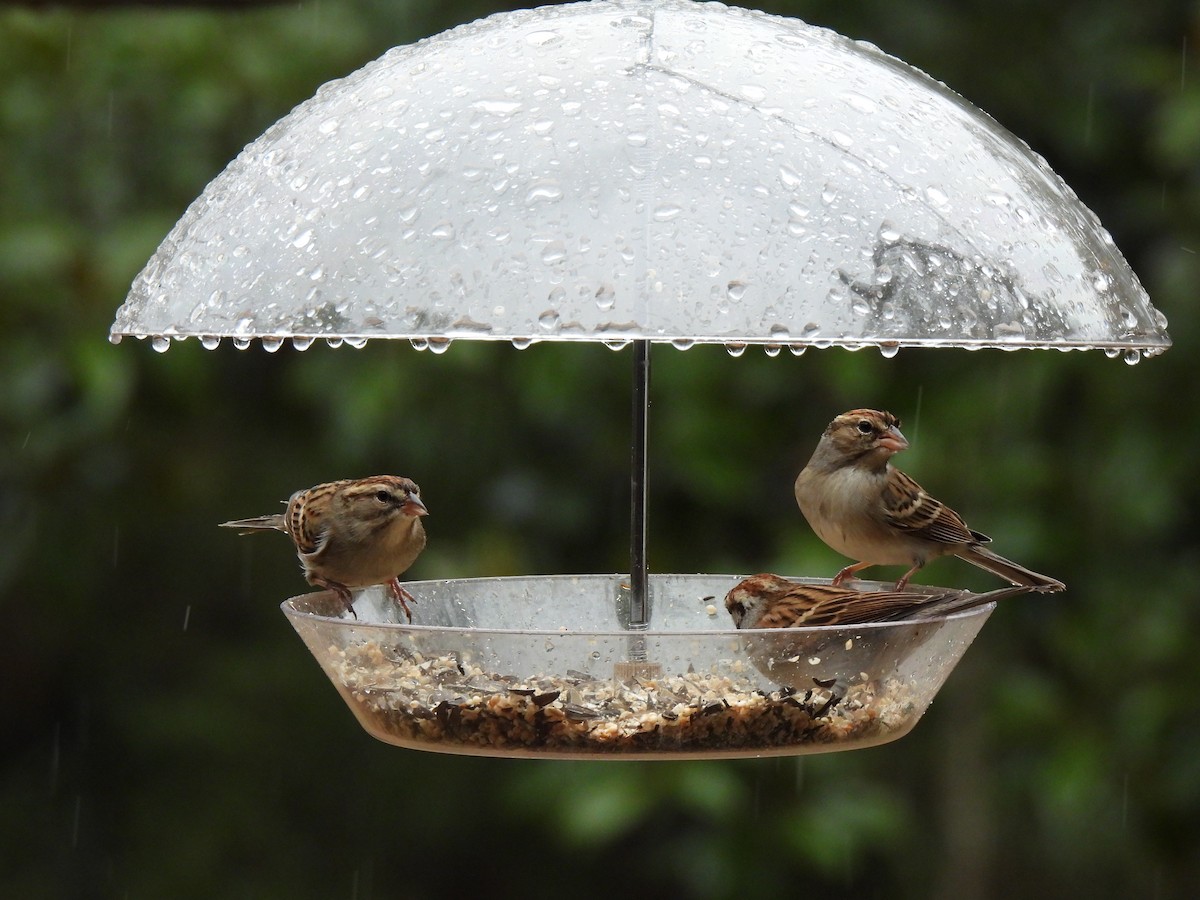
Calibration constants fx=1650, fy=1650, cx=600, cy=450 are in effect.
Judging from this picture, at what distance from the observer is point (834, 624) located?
8.48 ft

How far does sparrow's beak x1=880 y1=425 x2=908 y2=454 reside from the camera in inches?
126

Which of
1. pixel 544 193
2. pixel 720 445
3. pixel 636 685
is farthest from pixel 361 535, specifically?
pixel 720 445

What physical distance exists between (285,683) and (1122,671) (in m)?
3.16

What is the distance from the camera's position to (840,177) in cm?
204

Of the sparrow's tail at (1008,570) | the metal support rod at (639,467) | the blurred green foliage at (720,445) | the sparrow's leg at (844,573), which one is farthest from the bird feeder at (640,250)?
the blurred green foliage at (720,445)

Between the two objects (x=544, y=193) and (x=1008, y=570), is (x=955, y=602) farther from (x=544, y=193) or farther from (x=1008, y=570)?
(x=544, y=193)

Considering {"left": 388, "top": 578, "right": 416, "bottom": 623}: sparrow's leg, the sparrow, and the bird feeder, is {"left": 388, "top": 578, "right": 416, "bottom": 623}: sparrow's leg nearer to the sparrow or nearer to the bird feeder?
the bird feeder

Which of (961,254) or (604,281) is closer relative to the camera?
(604,281)

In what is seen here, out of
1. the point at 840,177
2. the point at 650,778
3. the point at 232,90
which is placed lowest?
the point at 650,778

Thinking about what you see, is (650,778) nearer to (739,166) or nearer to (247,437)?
(247,437)

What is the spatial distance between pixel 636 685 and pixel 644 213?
750 millimetres

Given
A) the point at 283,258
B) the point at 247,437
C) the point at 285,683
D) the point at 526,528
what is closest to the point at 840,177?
the point at 283,258

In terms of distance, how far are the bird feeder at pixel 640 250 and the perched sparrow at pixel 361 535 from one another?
37cm

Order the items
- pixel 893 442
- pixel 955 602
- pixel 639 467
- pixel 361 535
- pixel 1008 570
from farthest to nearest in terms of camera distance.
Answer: pixel 893 442, pixel 1008 570, pixel 361 535, pixel 639 467, pixel 955 602
